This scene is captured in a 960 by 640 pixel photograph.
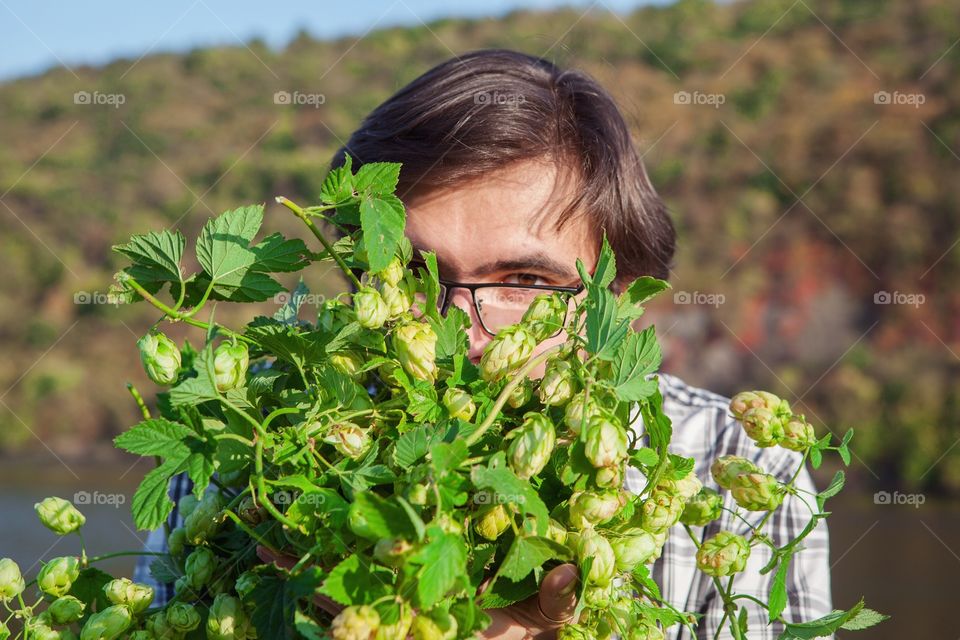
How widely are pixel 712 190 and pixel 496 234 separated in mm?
10622

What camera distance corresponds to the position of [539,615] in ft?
2.27

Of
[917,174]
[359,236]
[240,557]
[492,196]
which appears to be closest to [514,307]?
[492,196]

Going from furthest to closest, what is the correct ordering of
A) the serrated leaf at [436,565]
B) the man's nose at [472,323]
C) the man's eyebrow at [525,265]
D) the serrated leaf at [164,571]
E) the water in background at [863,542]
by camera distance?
the water in background at [863,542], the man's eyebrow at [525,265], the man's nose at [472,323], the serrated leaf at [164,571], the serrated leaf at [436,565]

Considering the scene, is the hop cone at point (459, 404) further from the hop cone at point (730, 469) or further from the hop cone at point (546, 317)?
the hop cone at point (730, 469)

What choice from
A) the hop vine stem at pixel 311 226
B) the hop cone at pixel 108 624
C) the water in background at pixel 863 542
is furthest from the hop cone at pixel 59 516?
the water in background at pixel 863 542

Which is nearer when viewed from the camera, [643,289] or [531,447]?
[531,447]

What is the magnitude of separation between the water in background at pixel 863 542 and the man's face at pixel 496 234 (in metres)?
3.29

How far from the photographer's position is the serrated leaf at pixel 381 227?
665 mm

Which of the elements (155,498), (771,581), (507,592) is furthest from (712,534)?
(155,498)

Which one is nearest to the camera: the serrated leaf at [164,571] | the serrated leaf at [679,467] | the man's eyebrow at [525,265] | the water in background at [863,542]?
the serrated leaf at [679,467]

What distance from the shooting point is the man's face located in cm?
115

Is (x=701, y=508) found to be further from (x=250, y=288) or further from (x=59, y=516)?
(x=59, y=516)

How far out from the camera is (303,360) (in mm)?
726

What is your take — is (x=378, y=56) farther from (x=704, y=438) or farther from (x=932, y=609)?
(x=704, y=438)
